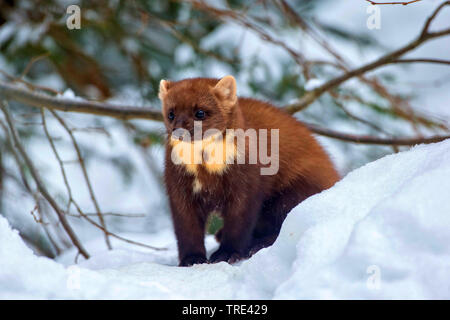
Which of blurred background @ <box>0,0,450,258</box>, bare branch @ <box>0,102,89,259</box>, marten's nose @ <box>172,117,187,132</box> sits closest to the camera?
marten's nose @ <box>172,117,187,132</box>

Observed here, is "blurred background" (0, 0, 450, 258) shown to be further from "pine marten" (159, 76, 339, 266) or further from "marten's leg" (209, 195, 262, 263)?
"marten's leg" (209, 195, 262, 263)

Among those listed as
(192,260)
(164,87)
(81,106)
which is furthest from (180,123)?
(81,106)

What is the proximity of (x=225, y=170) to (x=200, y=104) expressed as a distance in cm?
38

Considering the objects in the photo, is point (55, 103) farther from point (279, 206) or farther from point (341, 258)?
point (341, 258)

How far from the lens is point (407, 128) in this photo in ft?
24.1

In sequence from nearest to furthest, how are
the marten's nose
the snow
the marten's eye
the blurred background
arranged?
the snow, the marten's nose, the marten's eye, the blurred background

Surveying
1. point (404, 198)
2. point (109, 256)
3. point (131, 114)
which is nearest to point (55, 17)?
point (131, 114)

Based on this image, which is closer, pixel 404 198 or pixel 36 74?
pixel 404 198

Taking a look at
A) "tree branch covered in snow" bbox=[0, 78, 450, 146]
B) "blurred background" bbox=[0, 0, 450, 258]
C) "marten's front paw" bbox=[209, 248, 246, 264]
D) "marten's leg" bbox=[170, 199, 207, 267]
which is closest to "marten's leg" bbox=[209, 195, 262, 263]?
"marten's front paw" bbox=[209, 248, 246, 264]

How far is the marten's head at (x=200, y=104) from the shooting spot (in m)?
3.06

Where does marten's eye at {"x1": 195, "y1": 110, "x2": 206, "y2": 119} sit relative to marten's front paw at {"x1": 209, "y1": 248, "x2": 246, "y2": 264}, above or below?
above

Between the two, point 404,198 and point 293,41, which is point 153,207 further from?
point 404,198

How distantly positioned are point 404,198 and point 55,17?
192 inches

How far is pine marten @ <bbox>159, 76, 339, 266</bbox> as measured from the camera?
9.89 ft
